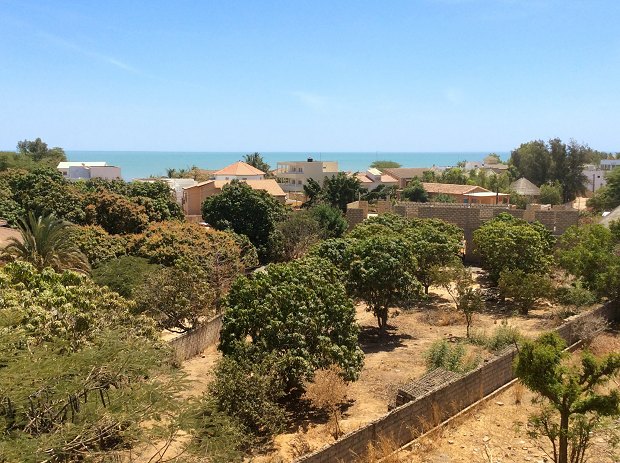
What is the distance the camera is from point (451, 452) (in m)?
11.5

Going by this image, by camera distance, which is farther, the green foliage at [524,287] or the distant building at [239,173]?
the distant building at [239,173]

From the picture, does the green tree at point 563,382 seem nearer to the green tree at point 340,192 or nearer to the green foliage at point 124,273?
the green foliage at point 124,273

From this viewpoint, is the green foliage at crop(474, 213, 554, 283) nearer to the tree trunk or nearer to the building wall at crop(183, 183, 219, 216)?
the tree trunk

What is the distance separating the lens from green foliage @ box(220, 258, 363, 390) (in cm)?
1408

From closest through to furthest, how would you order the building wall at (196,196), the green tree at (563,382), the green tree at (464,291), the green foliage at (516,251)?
the green tree at (563,382)
the green tree at (464,291)
the green foliage at (516,251)
the building wall at (196,196)

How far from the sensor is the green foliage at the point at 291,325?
14.1 metres

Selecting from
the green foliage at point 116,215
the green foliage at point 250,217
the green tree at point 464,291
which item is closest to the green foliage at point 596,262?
the green tree at point 464,291

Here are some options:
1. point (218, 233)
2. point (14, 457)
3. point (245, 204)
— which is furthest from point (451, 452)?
point (245, 204)

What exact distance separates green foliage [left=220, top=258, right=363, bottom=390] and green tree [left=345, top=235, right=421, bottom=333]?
13.2 ft

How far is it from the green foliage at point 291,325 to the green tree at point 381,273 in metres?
4.03

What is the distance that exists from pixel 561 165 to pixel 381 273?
64.5m

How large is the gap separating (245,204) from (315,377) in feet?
81.2

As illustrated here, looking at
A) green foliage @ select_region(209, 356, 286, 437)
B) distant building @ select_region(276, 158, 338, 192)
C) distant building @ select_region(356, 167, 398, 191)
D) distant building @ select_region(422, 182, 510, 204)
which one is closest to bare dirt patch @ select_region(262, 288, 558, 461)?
green foliage @ select_region(209, 356, 286, 437)

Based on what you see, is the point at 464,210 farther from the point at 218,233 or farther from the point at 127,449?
the point at 127,449
